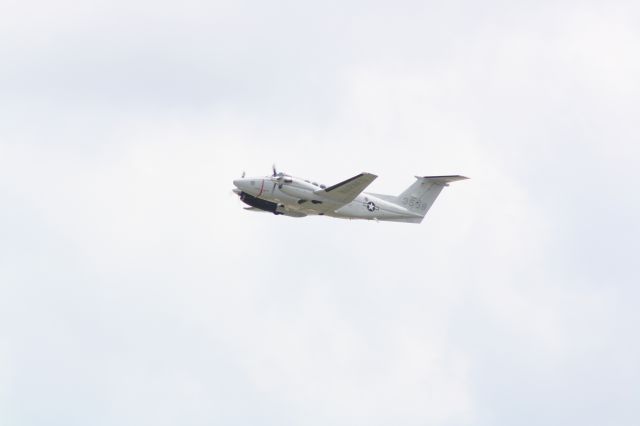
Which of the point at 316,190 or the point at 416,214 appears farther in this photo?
the point at 416,214

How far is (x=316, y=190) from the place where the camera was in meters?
→ 74.7

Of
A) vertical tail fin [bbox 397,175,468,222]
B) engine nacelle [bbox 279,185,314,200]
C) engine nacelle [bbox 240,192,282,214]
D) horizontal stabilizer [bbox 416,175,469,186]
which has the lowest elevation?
engine nacelle [bbox 240,192,282,214]

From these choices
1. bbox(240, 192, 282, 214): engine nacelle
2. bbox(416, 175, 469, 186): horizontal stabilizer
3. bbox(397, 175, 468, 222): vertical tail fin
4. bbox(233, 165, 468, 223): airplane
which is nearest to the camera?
bbox(233, 165, 468, 223): airplane

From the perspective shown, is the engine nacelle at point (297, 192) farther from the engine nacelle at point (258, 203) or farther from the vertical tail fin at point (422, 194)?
the vertical tail fin at point (422, 194)

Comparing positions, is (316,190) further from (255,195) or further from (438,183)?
(438,183)

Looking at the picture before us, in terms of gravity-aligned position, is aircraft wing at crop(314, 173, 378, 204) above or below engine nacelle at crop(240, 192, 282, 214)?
above

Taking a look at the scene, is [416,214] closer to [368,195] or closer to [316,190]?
[368,195]

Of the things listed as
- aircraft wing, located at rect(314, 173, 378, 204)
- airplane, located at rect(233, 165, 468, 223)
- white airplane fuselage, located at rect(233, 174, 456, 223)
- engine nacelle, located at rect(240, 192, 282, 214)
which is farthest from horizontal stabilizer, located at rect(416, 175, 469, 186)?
engine nacelle, located at rect(240, 192, 282, 214)

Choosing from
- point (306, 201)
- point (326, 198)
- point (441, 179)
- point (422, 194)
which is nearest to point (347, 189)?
point (326, 198)

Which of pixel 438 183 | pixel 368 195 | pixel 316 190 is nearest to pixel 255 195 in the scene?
pixel 316 190

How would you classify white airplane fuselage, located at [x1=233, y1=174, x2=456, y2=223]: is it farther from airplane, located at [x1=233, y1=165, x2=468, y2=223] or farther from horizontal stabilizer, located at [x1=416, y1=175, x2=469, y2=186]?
horizontal stabilizer, located at [x1=416, y1=175, x2=469, y2=186]

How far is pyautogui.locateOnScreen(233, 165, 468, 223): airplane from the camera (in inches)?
2911

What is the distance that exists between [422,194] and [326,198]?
9.78 metres

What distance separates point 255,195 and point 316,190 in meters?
4.21
